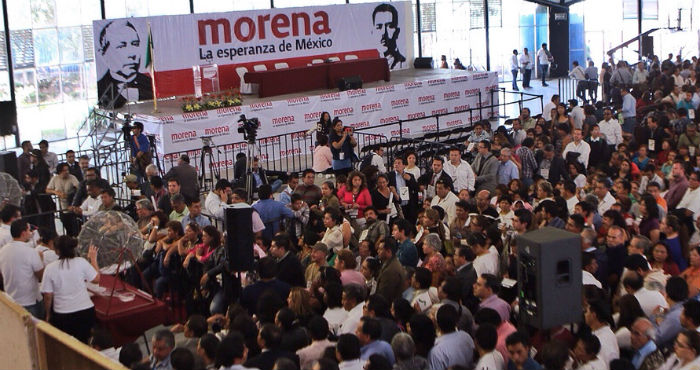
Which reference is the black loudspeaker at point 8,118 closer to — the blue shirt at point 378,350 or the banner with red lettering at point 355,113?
the banner with red lettering at point 355,113

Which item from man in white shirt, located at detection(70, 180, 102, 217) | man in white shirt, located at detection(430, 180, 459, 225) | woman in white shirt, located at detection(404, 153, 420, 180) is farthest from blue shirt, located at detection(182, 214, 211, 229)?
woman in white shirt, located at detection(404, 153, 420, 180)

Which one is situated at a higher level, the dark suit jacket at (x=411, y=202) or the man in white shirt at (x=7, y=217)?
the man in white shirt at (x=7, y=217)

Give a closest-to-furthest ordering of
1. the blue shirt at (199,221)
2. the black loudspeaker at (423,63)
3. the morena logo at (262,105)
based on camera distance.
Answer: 1. the blue shirt at (199,221)
2. the morena logo at (262,105)
3. the black loudspeaker at (423,63)

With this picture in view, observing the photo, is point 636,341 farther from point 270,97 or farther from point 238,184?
point 270,97

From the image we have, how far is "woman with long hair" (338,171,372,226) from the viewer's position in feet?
35.2

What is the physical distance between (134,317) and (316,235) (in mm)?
2201

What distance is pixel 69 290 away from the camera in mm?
7539

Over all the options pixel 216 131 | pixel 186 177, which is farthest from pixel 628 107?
pixel 186 177

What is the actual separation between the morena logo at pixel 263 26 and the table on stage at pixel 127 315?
45.3ft

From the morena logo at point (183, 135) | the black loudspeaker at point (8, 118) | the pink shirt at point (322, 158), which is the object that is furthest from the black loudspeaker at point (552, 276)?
the black loudspeaker at point (8, 118)

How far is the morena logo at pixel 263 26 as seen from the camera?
69.5 feet

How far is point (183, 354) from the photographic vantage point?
5.75 meters

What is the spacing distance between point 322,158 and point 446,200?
4.00m

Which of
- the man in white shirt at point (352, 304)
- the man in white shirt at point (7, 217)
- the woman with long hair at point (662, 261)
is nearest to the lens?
the man in white shirt at point (352, 304)
